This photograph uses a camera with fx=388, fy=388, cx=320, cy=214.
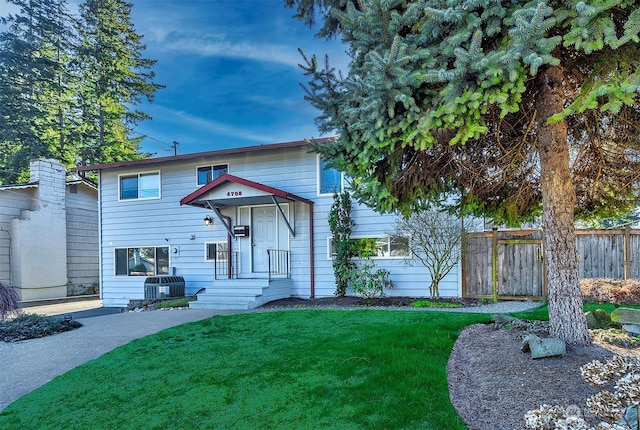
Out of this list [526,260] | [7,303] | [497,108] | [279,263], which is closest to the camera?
[497,108]

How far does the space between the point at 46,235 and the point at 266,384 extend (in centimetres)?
1417

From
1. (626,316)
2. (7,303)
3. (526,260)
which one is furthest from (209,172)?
(626,316)

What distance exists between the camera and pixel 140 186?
12.9 metres

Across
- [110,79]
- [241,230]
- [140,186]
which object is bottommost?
[241,230]

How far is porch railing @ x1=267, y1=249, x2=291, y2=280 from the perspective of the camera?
11.1 metres

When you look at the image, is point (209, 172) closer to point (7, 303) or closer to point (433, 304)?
point (7, 303)

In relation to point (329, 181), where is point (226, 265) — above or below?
below

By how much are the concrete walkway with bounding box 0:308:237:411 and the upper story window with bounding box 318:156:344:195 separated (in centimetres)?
425

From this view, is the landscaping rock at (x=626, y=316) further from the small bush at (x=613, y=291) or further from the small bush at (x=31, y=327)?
the small bush at (x=31, y=327)

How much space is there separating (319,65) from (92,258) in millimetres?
16083

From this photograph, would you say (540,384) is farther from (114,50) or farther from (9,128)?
(114,50)

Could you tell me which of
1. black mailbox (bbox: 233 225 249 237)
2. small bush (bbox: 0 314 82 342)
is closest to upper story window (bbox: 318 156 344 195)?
black mailbox (bbox: 233 225 249 237)

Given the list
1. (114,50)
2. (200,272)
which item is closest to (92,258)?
(200,272)

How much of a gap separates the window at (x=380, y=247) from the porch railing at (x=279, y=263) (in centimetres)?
145
